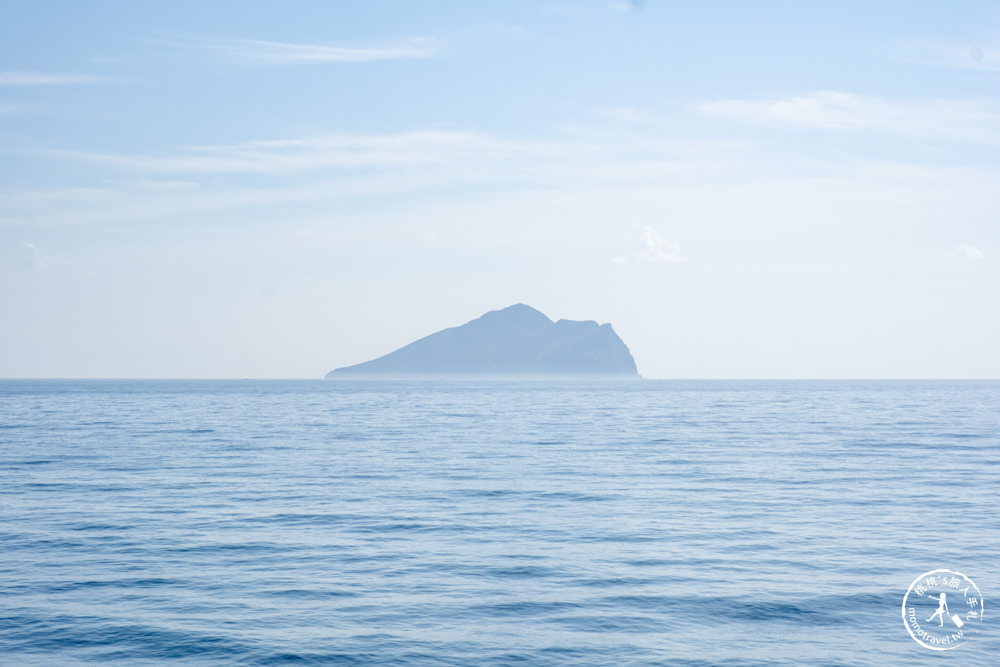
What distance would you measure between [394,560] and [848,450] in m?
41.3

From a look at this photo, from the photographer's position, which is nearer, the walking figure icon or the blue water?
the blue water

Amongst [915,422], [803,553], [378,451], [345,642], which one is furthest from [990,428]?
[345,642]

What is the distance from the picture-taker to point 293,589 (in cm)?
2038

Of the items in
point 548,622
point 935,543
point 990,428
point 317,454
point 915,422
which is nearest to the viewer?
point 548,622

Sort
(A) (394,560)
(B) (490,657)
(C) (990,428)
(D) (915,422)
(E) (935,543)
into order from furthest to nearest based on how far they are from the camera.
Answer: (D) (915,422)
(C) (990,428)
(E) (935,543)
(A) (394,560)
(B) (490,657)

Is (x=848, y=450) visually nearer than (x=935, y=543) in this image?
No

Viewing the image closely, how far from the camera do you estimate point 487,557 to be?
77.3 feet

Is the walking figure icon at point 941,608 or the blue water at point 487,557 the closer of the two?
the blue water at point 487,557

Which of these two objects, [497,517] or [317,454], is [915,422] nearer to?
[317,454]

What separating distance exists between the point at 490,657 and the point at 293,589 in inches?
270

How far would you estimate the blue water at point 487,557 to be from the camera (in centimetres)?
1666

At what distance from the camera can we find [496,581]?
2098cm

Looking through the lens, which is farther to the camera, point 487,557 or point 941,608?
point 487,557

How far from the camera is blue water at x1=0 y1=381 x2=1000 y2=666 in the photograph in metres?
16.7
